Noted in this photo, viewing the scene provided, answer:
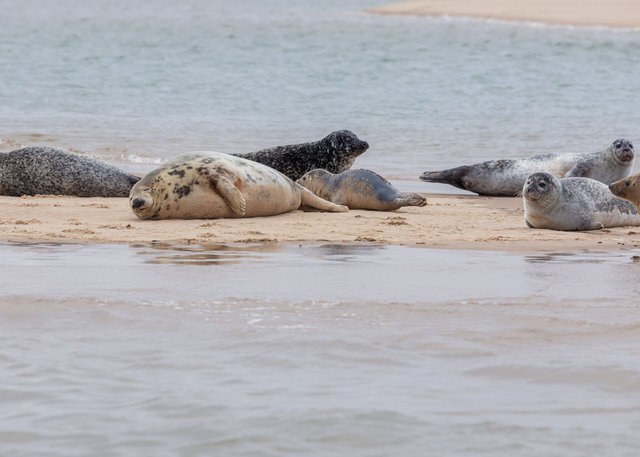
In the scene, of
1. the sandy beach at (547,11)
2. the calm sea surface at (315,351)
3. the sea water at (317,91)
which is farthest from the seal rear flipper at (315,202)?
the sandy beach at (547,11)

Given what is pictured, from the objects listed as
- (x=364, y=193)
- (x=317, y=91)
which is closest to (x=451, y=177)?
(x=364, y=193)

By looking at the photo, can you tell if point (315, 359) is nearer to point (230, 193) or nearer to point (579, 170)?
point (230, 193)

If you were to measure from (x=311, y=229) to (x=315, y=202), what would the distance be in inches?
41.9

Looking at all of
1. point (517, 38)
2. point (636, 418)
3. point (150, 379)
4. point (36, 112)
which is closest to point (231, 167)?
point (150, 379)

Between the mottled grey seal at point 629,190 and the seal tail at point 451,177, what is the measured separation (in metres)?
2.58

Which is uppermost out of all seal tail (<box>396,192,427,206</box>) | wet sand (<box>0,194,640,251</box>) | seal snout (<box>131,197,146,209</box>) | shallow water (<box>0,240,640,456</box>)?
seal snout (<box>131,197,146,209</box>)

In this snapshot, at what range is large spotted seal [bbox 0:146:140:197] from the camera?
8.70m

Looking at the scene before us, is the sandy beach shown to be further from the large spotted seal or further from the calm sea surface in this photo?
the calm sea surface

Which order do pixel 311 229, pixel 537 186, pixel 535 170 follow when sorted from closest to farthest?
pixel 311 229, pixel 537 186, pixel 535 170

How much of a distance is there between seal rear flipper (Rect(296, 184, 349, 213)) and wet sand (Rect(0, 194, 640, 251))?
0.26ft

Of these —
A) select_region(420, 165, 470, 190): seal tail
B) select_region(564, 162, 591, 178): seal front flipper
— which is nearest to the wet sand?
select_region(564, 162, 591, 178): seal front flipper

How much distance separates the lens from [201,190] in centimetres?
695

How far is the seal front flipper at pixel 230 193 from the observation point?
270 inches

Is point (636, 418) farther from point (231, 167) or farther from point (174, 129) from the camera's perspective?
point (174, 129)
